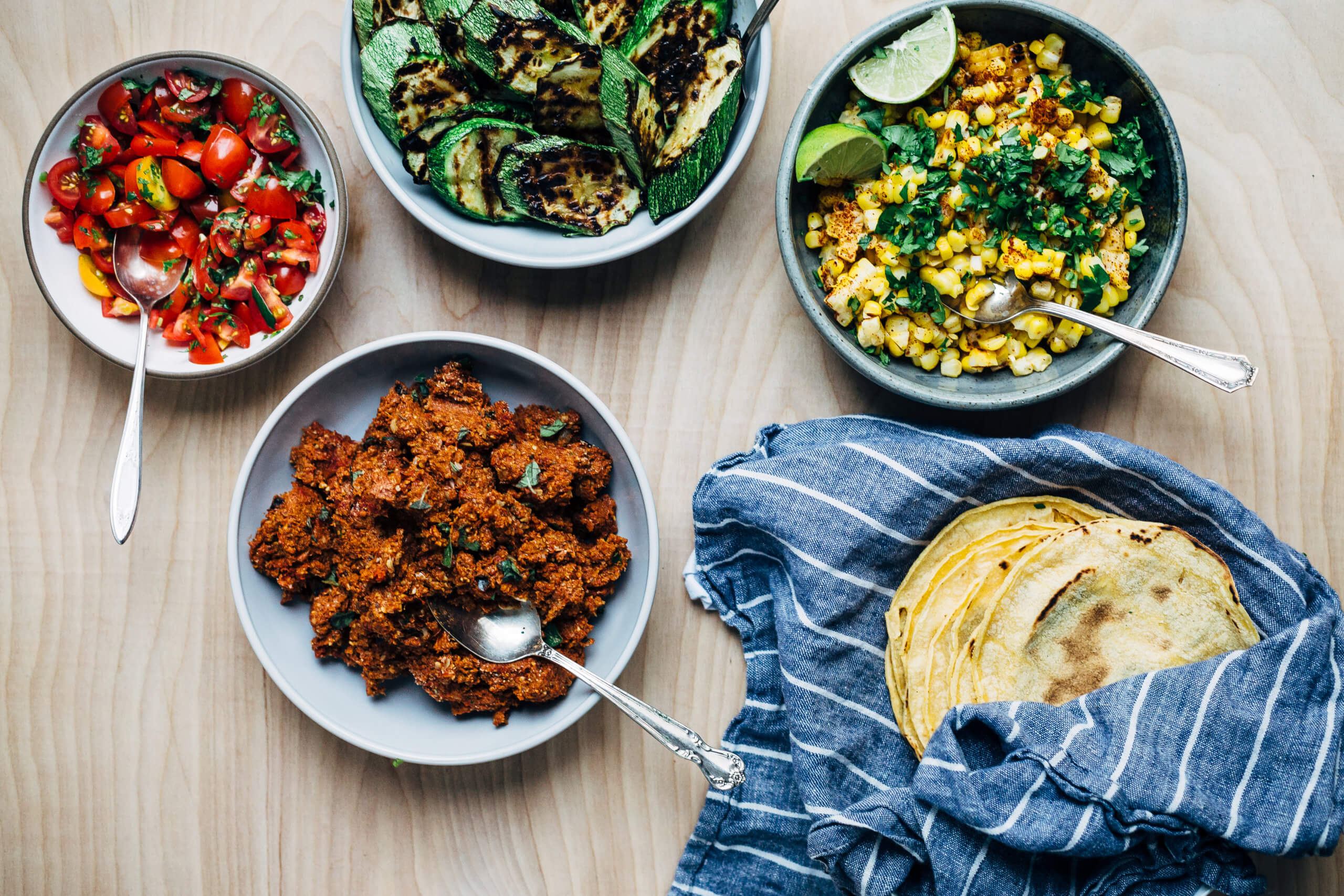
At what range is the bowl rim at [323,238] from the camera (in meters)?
2.14

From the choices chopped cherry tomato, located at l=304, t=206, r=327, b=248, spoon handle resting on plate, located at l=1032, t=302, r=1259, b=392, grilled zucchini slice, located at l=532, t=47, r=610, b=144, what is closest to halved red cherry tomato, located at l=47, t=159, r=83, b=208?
chopped cherry tomato, located at l=304, t=206, r=327, b=248

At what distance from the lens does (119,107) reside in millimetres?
2193

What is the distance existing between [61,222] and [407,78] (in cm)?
104

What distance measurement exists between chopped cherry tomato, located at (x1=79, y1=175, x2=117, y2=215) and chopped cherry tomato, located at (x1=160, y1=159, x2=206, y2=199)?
15 centimetres

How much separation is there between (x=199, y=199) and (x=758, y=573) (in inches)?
75.2

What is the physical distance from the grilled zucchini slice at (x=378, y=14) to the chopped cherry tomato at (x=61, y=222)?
93 centimetres

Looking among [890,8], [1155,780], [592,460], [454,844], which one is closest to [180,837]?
[454,844]

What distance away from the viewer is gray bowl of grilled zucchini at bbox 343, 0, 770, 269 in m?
2.10

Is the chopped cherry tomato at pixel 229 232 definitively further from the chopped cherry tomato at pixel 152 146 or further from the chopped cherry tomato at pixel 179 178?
the chopped cherry tomato at pixel 152 146

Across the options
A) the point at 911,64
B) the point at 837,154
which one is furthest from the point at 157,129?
the point at 911,64

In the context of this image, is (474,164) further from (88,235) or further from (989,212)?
(989,212)

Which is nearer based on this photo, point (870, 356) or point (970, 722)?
point (970, 722)

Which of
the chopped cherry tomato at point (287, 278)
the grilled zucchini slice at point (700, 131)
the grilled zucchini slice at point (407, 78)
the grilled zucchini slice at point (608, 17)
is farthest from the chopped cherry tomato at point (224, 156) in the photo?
the grilled zucchini slice at point (700, 131)

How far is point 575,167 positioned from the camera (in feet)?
7.22
